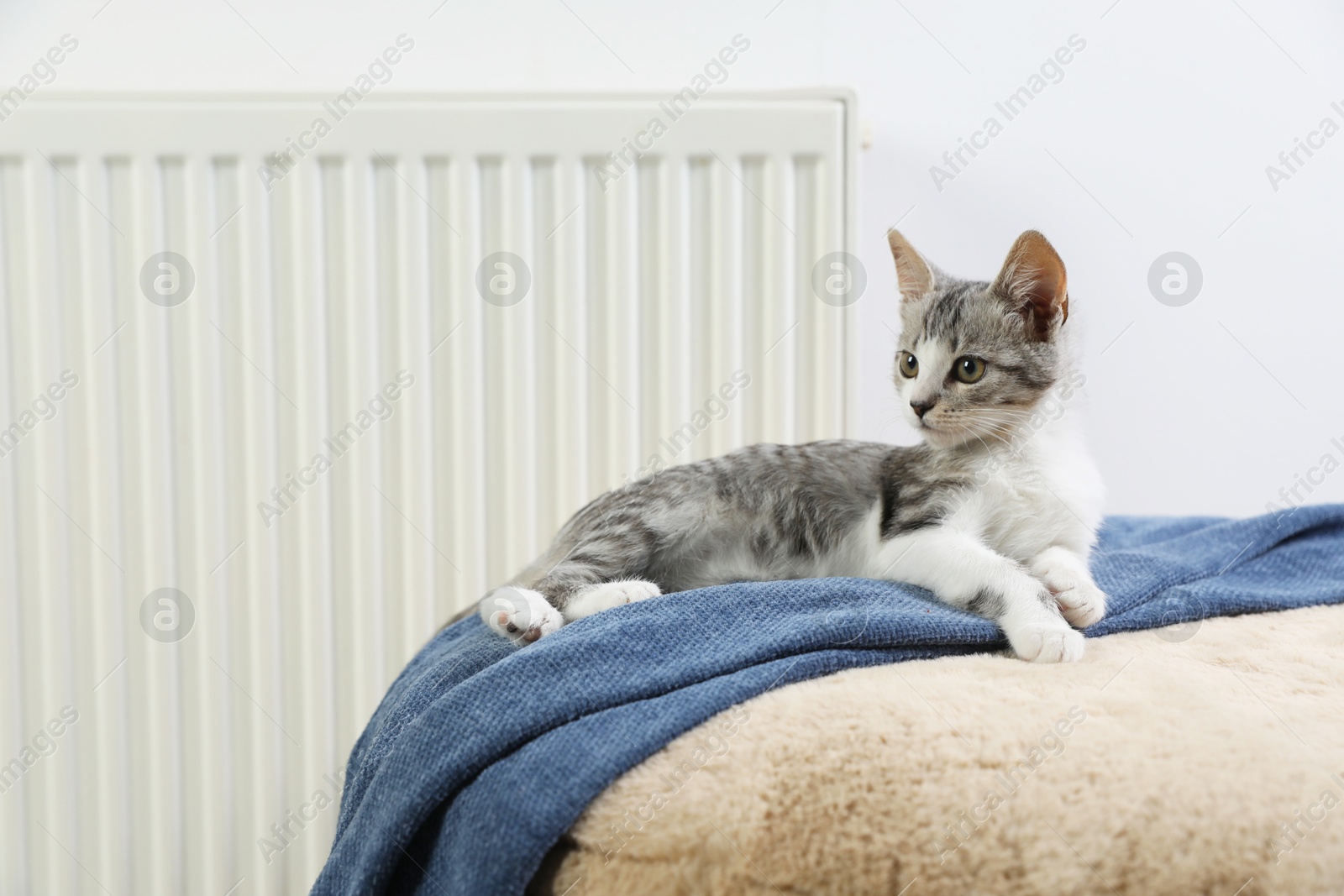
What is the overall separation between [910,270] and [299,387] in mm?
919

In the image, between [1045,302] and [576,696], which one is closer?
[576,696]

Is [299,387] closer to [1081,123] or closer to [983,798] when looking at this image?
[983,798]

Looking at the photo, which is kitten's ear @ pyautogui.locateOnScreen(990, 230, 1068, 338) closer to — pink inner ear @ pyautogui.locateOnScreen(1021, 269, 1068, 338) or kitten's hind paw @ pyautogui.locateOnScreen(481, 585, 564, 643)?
pink inner ear @ pyautogui.locateOnScreen(1021, 269, 1068, 338)

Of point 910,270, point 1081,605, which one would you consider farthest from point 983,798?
point 910,270

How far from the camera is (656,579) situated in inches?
39.3

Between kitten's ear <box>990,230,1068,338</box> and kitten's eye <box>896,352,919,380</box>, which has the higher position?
kitten's ear <box>990,230,1068,338</box>

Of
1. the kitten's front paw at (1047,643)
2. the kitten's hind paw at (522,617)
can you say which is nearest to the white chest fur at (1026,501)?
the kitten's front paw at (1047,643)

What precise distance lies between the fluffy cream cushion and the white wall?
0.99 meters

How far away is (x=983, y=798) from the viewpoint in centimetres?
55

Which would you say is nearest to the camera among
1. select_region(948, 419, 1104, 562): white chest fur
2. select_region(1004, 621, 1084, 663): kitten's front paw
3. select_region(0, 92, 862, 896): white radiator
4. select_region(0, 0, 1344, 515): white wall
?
select_region(1004, 621, 1084, 663): kitten's front paw

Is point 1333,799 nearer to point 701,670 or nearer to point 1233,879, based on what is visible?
point 1233,879

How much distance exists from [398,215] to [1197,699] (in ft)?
3.99

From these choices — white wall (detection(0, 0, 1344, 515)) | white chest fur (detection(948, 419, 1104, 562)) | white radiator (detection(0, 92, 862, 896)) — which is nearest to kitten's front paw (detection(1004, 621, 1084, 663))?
white chest fur (detection(948, 419, 1104, 562))

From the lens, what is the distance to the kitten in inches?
33.8
